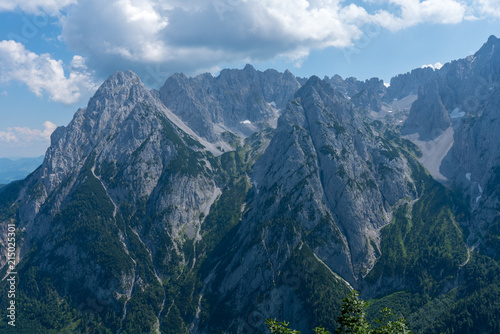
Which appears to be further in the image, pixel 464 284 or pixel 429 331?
pixel 464 284

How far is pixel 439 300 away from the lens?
195000 millimetres

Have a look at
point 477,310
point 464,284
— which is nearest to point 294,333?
point 477,310

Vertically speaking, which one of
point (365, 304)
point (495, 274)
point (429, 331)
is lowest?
point (429, 331)

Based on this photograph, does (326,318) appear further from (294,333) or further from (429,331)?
(294,333)

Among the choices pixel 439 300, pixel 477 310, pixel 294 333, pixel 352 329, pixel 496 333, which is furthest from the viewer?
pixel 439 300

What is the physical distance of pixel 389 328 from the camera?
1252 inches

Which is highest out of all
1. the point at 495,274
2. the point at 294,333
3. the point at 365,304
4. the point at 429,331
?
the point at 365,304

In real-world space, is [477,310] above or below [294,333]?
below

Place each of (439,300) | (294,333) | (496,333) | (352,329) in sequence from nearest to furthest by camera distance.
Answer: (352,329) → (294,333) → (496,333) → (439,300)

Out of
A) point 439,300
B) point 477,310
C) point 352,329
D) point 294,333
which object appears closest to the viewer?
point 352,329

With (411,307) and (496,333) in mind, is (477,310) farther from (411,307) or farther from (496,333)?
(411,307)

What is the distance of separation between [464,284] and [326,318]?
97.3 m

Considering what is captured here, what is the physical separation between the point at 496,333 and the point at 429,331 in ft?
104

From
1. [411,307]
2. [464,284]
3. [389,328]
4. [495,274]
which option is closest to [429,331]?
[411,307]
